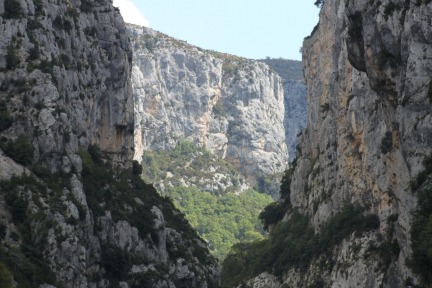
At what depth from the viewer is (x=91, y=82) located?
97750mm

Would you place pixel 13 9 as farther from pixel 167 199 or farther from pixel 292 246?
pixel 292 246

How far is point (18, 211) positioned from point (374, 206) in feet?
134

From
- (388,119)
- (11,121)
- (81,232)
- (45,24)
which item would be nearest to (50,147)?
(11,121)

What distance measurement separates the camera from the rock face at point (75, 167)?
6912 centimetres

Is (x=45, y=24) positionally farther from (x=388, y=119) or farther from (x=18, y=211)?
(x=388, y=119)

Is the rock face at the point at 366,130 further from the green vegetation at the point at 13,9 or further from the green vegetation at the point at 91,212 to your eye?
the green vegetation at the point at 13,9

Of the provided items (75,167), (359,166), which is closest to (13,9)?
(75,167)

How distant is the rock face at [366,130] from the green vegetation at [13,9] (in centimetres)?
3387

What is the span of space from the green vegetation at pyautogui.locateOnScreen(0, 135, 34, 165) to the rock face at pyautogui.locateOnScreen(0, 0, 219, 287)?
0.09 metres

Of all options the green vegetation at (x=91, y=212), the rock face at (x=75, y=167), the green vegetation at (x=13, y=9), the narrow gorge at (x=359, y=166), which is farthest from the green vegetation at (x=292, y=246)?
the green vegetation at (x=13, y=9)

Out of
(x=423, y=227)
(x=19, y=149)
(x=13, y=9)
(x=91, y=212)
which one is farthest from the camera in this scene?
(x=13, y=9)

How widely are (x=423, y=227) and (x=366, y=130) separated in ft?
144

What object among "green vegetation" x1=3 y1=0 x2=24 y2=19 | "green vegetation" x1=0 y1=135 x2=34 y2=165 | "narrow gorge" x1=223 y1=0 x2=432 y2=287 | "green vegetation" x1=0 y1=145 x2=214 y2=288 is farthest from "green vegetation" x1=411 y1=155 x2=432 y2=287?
"green vegetation" x1=3 y1=0 x2=24 y2=19

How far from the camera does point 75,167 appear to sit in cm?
7975
